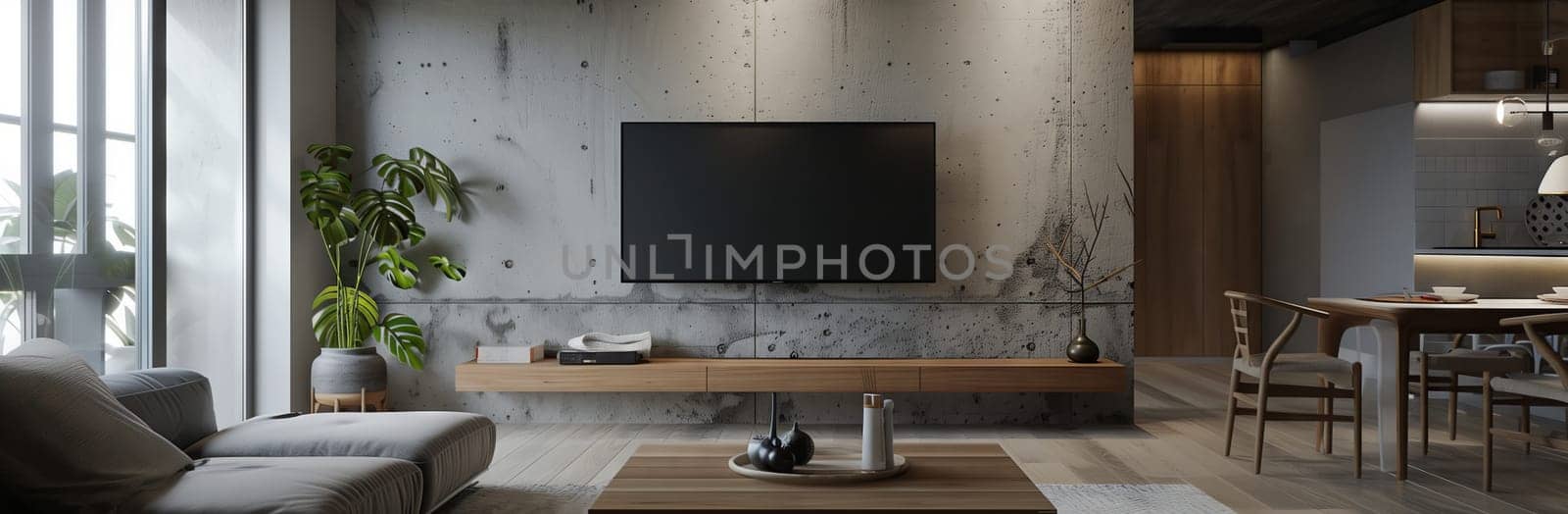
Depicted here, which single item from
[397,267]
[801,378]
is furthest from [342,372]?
[801,378]

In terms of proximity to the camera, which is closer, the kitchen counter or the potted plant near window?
the potted plant near window

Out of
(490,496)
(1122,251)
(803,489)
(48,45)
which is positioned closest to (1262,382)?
(1122,251)

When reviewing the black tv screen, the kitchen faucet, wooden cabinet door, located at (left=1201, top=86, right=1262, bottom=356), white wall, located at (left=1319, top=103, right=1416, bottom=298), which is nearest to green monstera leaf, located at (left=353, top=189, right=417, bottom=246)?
the black tv screen

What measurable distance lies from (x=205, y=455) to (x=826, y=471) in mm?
1806

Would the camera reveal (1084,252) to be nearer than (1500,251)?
Yes

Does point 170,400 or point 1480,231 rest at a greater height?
point 1480,231

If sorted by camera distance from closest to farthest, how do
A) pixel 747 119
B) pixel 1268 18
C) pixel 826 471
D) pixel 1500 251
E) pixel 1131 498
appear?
1. pixel 826 471
2. pixel 1131 498
3. pixel 747 119
4. pixel 1500 251
5. pixel 1268 18

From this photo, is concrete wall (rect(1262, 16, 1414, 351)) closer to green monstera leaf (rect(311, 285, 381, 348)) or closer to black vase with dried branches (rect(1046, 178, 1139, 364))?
black vase with dried branches (rect(1046, 178, 1139, 364))

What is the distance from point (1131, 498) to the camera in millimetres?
3623

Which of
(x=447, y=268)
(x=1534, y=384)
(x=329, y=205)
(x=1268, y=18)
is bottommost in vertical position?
(x=1534, y=384)

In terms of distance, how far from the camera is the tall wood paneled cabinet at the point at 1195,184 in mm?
8031

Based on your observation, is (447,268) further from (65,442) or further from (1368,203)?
(1368,203)

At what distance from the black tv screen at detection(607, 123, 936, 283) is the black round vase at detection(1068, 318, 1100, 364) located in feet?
2.55

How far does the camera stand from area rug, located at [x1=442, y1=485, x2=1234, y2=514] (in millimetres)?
3467
